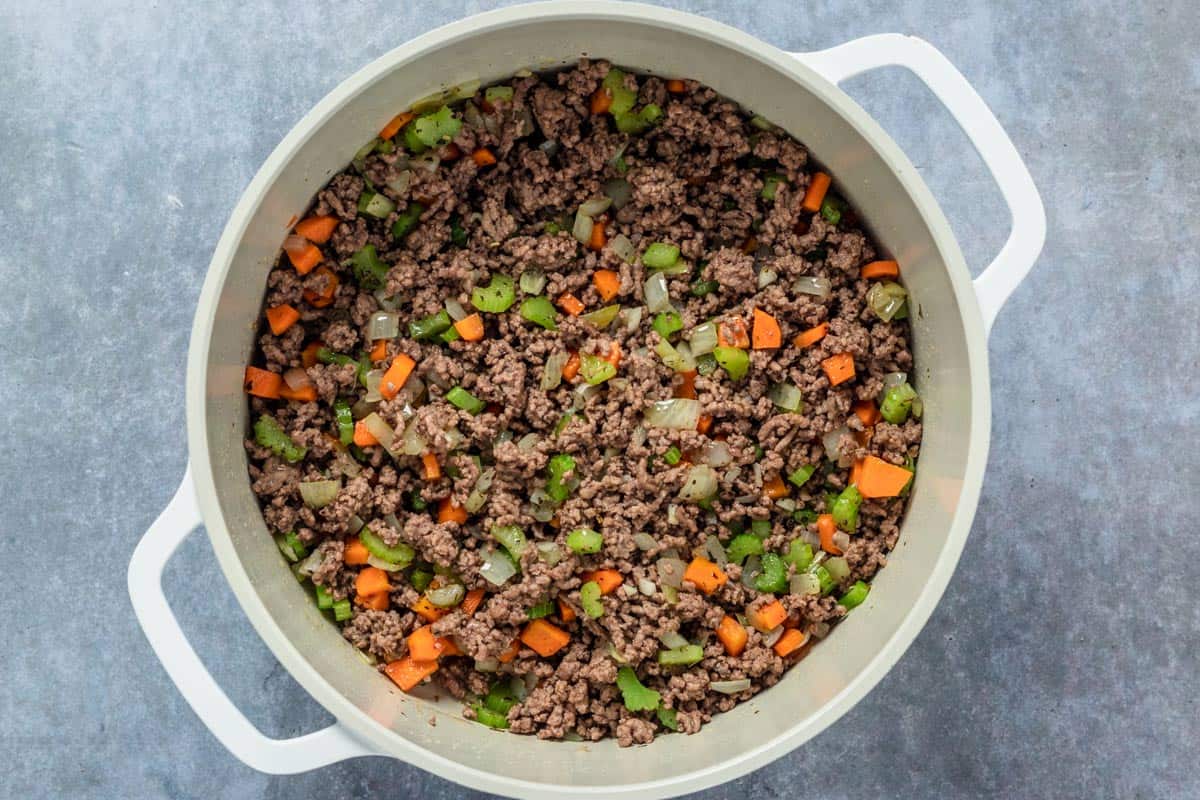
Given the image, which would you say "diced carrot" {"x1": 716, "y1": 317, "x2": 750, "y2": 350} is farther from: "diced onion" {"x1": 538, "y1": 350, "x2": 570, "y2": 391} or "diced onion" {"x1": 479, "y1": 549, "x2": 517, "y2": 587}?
"diced onion" {"x1": 479, "y1": 549, "x2": 517, "y2": 587}

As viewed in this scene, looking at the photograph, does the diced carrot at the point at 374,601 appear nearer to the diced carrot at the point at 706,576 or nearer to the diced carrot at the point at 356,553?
the diced carrot at the point at 356,553

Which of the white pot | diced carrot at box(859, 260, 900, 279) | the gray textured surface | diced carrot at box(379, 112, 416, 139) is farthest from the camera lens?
the gray textured surface

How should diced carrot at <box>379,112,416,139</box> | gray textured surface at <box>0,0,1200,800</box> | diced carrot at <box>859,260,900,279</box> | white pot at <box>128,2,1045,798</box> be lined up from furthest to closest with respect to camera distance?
gray textured surface at <box>0,0,1200,800</box>, diced carrot at <box>859,260,900,279</box>, diced carrot at <box>379,112,416,139</box>, white pot at <box>128,2,1045,798</box>

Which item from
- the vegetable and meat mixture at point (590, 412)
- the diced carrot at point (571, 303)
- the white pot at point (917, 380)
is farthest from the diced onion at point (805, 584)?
the diced carrot at point (571, 303)

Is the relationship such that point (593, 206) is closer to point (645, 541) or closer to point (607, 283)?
point (607, 283)

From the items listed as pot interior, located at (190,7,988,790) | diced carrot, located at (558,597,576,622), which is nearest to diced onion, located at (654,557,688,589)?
diced carrot, located at (558,597,576,622)

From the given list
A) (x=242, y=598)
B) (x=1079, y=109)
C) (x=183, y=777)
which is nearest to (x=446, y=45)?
(x=242, y=598)

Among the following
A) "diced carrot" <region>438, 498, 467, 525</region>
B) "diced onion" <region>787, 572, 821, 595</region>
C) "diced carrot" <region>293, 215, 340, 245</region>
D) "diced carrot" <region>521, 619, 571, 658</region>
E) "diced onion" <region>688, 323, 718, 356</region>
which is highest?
"diced carrot" <region>293, 215, 340, 245</region>

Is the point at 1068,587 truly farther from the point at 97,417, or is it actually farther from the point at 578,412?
the point at 97,417
